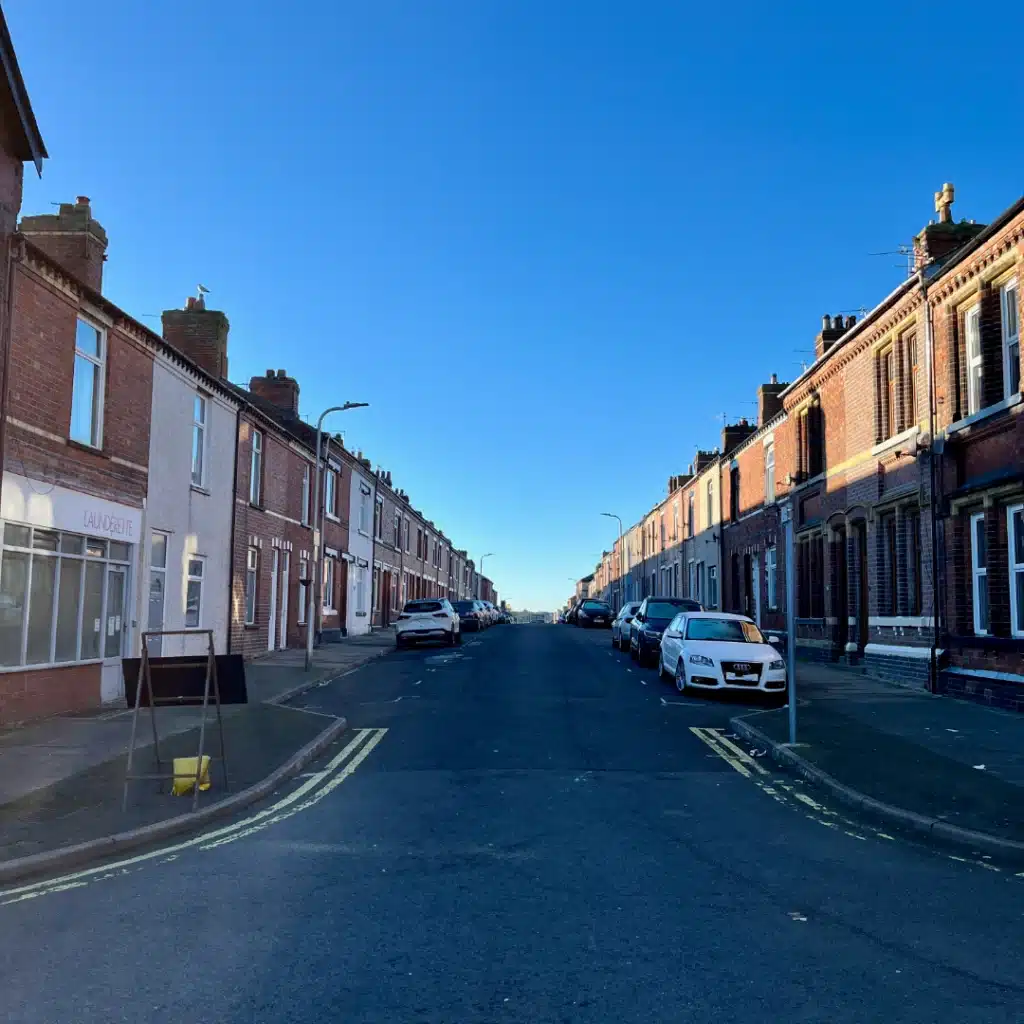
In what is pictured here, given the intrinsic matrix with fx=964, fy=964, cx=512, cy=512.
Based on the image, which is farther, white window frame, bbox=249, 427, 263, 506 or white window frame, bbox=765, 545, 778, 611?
white window frame, bbox=765, 545, 778, 611

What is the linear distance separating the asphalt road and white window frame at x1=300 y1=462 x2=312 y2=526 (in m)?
21.9

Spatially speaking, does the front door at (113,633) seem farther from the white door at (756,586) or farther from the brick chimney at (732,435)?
the brick chimney at (732,435)

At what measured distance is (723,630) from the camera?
19.3 m

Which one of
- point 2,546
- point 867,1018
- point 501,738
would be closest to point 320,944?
point 867,1018

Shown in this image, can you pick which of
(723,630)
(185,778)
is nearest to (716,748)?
(185,778)

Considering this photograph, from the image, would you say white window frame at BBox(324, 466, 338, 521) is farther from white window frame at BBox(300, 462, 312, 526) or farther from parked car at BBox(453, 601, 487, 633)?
parked car at BBox(453, 601, 487, 633)

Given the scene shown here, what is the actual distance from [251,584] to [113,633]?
9.10 metres

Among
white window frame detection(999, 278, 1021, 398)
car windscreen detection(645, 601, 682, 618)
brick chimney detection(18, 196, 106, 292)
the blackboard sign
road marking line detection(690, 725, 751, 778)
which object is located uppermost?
brick chimney detection(18, 196, 106, 292)

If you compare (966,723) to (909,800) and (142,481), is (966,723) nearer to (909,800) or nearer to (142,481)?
(909,800)

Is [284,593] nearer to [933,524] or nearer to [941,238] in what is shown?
[933,524]

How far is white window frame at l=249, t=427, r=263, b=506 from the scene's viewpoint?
25516mm

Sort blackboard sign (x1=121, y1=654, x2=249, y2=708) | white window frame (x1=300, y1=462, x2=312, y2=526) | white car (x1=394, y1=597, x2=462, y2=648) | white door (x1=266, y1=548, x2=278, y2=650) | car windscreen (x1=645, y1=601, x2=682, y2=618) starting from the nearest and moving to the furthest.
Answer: blackboard sign (x1=121, y1=654, x2=249, y2=708) < car windscreen (x1=645, y1=601, x2=682, y2=618) < white door (x1=266, y1=548, x2=278, y2=650) < white window frame (x1=300, y1=462, x2=312, y2=526) < white car (x1=394, y1=597, x2=462, y2=648)

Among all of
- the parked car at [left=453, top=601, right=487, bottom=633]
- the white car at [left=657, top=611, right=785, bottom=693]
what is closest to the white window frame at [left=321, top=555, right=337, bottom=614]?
the parked car at [left=453, top=601, right=487, bottom=633]

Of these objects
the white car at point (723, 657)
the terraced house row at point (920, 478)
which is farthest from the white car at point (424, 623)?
the white car at point (723, 657)
